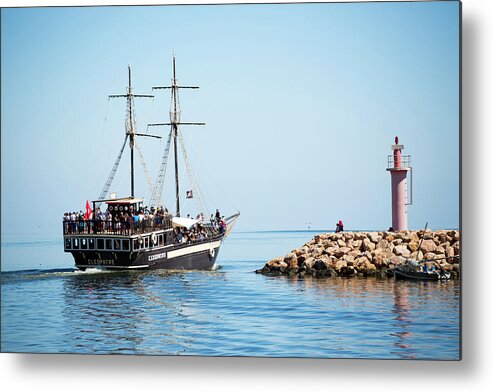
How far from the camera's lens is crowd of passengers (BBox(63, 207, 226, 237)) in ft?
32.6

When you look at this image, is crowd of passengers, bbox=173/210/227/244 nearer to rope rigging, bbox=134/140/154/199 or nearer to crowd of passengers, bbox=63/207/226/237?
crowd of passengers, bbox=63/207/226/237

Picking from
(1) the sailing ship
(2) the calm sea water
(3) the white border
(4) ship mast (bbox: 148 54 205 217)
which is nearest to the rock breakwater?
(2) the calm sea water

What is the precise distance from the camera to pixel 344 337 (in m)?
8.19

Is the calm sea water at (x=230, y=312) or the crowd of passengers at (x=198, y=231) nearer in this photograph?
the calm sea water at (x=230, y=312)

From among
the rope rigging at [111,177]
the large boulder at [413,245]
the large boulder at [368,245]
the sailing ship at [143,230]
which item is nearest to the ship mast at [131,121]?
the sailing ship at [143,230]

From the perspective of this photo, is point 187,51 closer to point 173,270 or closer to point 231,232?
point 231,232

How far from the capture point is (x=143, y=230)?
1238 centimetres

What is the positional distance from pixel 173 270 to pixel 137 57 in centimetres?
354

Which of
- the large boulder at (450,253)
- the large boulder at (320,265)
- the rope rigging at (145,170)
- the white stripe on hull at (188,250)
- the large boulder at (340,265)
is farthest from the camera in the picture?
the white stripe on hull at (188,250)

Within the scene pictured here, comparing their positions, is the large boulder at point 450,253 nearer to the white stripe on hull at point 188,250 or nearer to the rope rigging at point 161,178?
the rope rigging at point 161,178

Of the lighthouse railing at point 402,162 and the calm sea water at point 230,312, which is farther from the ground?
the lighthouse railing at point 402,162

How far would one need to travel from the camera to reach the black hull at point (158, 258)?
1130 centimetres

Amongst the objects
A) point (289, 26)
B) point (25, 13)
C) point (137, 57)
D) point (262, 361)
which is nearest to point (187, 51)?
point (137, 57)

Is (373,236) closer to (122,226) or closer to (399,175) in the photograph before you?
(399,175)
